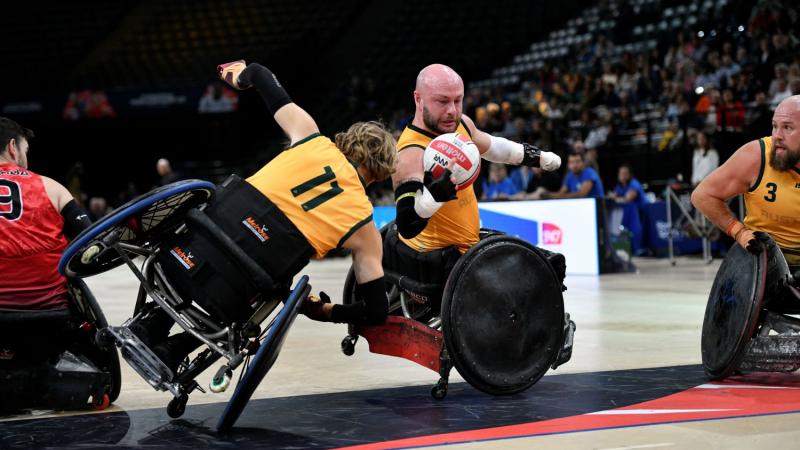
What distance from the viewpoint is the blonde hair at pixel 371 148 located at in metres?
4.76

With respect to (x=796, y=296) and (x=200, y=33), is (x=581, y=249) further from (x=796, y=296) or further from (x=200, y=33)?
(x=200, y=33)

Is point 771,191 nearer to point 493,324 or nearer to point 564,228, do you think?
point 493,324

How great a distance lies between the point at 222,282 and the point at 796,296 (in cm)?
282

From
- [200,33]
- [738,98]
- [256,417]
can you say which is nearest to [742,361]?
[256,417]

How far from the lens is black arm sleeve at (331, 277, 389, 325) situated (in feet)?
15.6

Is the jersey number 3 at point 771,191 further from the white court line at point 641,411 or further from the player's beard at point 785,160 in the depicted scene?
the white court line at point 641,411

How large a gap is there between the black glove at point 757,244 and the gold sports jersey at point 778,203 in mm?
289

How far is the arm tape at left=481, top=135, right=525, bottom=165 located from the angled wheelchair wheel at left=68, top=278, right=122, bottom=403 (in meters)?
2.23

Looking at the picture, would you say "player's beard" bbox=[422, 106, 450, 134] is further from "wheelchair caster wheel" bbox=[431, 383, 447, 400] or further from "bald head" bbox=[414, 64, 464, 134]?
"wheelchair caster wheel" bbox=[431, 383, 447, 400]

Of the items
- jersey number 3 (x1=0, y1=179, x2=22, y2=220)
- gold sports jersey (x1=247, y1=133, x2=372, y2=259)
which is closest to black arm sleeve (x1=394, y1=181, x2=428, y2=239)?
gold sports jersey (x1=247, y1=133, x2=372, y2=259)

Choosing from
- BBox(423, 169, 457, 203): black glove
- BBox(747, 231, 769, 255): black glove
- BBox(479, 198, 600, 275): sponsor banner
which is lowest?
BBox(479, 198, 600, 275): sponsor banner

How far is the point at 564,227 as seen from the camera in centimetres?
1341

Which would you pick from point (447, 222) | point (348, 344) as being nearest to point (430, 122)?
point (447, 222)

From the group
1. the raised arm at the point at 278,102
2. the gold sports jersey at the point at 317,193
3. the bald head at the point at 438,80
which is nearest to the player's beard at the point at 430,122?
the bald head at the point at 438,80
